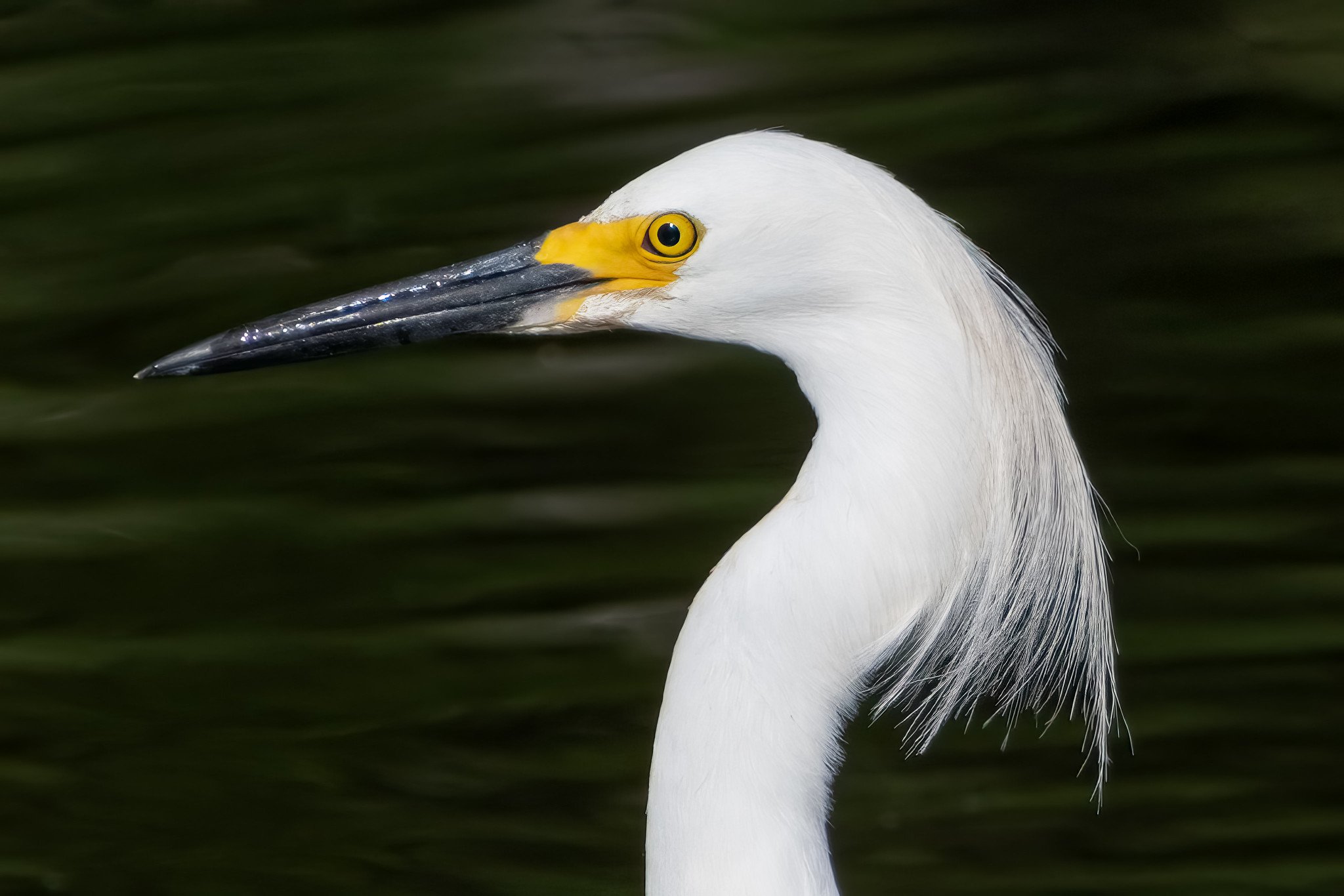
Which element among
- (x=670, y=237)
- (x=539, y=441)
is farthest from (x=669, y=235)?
(x=539, y=441)

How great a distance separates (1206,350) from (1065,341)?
0.27m

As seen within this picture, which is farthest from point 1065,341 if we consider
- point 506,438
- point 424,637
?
point 424,637

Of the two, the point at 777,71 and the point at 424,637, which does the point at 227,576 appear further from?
the point at 777,71

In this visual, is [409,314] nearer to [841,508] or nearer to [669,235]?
[669,235]

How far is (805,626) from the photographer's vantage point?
3.79ft

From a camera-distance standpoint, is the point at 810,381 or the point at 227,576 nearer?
the point at 810,381

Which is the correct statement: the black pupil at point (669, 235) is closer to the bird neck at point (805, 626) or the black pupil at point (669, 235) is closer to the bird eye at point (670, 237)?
the bird eye at point (670, 237)

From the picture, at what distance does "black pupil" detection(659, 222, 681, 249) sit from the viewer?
1.22 meters

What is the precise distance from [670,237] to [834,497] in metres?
0.31

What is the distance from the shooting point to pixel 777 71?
2219 mm

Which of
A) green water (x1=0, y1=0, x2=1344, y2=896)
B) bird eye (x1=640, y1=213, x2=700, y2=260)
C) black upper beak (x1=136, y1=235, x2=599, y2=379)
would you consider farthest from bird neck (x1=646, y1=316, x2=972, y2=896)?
green water (x1=0, y1=0, x2=1344, y2=896)

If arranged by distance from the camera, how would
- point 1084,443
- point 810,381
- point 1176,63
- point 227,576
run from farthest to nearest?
point 227,576 < point 1084,443 < point 1176,63 < point 810,381

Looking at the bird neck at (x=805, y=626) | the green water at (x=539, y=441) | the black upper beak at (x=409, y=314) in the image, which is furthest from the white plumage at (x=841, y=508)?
the green water at (x=539, y=441)

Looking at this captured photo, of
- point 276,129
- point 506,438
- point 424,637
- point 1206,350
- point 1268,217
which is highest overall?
point 276,129
